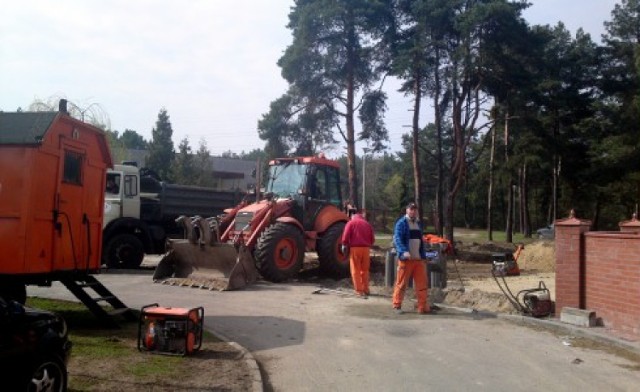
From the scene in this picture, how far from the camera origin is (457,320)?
34.9ft

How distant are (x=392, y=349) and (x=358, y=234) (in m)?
5.40

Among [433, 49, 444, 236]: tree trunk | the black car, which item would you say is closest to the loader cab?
the black car

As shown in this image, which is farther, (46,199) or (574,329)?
(574,329)

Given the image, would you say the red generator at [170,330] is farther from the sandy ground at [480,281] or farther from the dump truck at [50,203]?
the sandy ground at [480,281]

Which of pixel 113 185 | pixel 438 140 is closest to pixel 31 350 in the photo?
pixel 113 185

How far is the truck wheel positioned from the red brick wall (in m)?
11.4

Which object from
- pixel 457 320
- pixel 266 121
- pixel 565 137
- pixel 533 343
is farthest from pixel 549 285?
pixel 565 137

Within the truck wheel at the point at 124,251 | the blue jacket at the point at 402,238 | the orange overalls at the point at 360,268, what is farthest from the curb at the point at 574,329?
the truck wheel at the point at 124,251

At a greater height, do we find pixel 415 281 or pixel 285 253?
pixel 285 253

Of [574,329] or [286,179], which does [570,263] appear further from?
[286,179]

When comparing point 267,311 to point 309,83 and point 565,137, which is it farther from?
point 565,137

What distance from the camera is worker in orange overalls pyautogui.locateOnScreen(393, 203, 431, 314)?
37.3ft

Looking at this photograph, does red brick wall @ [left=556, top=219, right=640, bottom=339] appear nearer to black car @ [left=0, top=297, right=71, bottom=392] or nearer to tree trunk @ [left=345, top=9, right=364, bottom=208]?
black car @ [left=0, top=297, right=71, bottom=392]

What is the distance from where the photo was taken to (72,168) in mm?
9430
